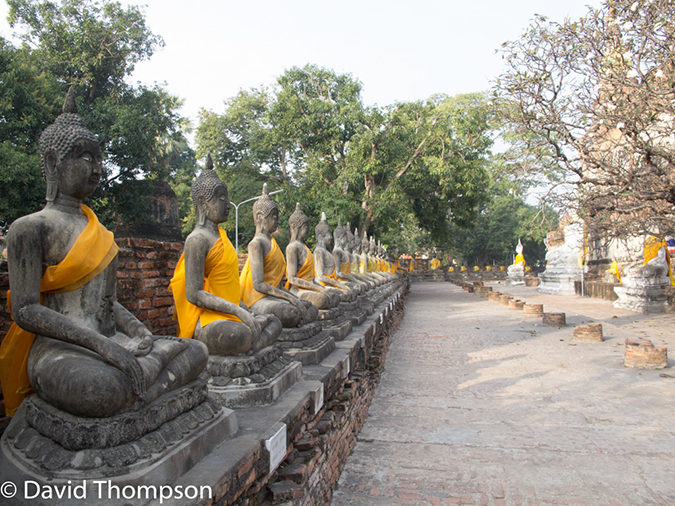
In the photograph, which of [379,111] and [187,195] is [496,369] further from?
[187,195]

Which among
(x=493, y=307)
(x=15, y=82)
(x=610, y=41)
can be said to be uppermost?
(x=15, y=82)

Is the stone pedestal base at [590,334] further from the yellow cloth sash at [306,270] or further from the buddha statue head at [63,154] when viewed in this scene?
the buddha statue head at [63,154]

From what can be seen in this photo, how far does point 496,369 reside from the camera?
729 cm

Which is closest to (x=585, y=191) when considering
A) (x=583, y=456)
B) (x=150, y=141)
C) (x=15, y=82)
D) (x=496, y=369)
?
(x=496, y=369)

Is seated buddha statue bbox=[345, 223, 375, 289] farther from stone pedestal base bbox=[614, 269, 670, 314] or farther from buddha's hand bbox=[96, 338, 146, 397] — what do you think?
buddha's hand bbox=[96, 338, 146, 397]

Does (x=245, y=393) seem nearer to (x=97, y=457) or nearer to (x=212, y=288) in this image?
(x=212, y=288)

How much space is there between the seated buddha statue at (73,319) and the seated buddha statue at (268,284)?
1697 mm

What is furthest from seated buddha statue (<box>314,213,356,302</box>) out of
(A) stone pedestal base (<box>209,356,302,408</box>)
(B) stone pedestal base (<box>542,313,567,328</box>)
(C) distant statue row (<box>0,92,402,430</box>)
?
(B) stone pedestal base (<box>542,313,567,328</box>)

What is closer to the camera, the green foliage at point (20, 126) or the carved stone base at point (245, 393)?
the carved stone base at point (245, 393)

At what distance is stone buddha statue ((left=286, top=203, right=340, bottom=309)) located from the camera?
5.48 metres

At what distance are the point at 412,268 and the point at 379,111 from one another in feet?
105

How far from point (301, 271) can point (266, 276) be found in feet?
4.37

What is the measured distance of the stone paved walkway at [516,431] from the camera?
347 centimetres

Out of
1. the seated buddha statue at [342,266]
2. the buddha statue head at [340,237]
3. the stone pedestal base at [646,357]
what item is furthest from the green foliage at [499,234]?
the stone pedestal base at [646,357]
